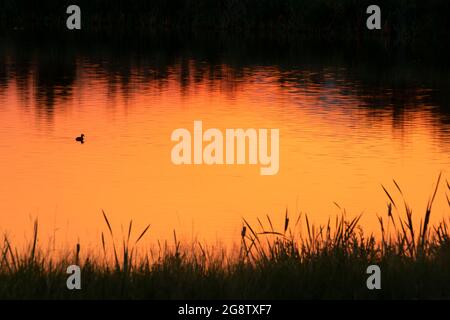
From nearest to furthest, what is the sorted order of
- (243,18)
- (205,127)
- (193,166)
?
A: (193,166) → (205,127) → (243,18)

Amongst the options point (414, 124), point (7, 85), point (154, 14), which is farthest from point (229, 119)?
point (154, 14)

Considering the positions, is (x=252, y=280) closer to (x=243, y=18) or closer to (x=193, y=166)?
(x=193, y=166)

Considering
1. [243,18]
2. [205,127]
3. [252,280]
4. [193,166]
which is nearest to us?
[252,280]

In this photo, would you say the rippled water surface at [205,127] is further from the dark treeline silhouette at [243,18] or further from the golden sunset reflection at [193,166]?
the dark treeline silhouette at [243,18]

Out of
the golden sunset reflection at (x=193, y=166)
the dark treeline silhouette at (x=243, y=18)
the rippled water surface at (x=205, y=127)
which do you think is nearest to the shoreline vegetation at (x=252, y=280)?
the golden sunset reflection at (x=193, y=166)

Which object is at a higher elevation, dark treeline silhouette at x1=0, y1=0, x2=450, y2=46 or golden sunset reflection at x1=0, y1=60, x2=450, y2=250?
dark treeline silhouette at x1=0, y1=0, x2=450, y2=46

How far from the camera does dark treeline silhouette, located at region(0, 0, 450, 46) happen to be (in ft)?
187

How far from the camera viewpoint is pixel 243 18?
214 feet

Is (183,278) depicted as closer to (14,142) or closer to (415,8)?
(14,142)

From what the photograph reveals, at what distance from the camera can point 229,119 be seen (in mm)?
30219

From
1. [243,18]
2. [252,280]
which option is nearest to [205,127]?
[252,280]

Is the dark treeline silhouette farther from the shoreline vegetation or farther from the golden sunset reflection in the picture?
the shoreline vegetation

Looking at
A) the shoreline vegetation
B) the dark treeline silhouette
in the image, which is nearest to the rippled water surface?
the shoreline vegetation

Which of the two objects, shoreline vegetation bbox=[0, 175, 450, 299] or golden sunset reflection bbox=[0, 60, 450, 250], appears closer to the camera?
shoreline vegetation bbox=[0, 175, 450, 299]
